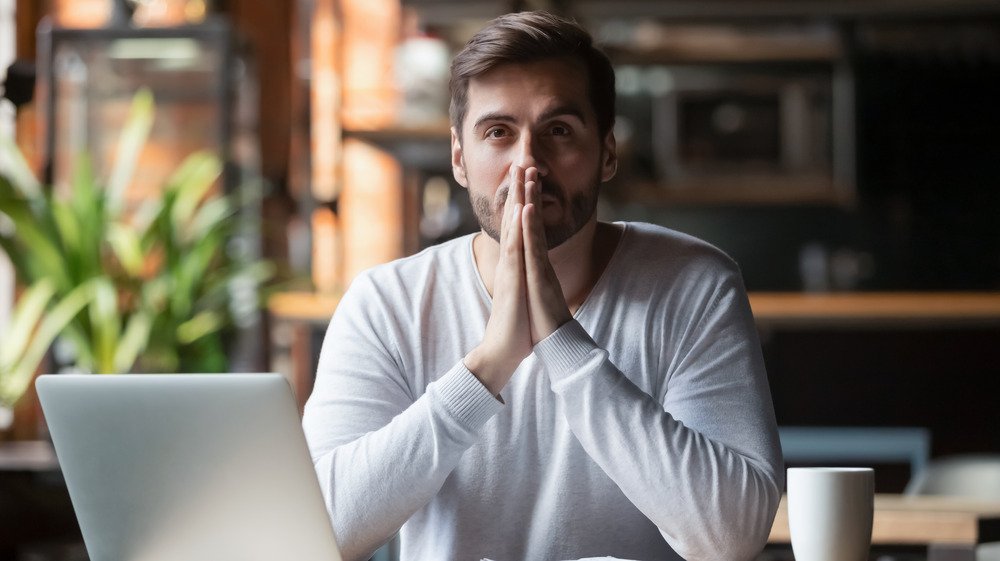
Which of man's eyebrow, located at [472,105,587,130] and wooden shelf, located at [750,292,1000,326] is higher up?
man's eyebrow, located at [472,105,587,130]

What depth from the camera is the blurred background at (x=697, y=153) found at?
4.13 metres

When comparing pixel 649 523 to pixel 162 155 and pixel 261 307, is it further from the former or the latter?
pixel 162 155

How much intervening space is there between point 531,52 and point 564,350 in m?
0.38

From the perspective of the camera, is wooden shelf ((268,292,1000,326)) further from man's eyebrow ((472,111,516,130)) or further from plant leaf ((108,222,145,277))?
man's eyebrow ((472,111,516,130))

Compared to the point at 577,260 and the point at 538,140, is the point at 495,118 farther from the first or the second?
the point at 577,260

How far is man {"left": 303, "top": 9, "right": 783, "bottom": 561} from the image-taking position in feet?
4.43

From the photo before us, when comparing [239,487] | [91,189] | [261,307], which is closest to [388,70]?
[261,307]

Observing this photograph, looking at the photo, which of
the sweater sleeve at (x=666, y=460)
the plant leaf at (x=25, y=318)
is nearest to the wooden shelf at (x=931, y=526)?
the sweater sleeve at (x=666, y=460)

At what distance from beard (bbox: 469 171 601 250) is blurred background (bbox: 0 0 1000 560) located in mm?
2551

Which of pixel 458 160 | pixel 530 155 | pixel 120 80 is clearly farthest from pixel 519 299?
pixel 120 80

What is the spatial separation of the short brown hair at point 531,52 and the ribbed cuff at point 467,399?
0.37 meters

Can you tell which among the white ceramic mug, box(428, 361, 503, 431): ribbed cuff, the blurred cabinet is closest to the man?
box(428, 361, 503, 431): ribbed cuff

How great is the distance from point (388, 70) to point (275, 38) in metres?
0.52

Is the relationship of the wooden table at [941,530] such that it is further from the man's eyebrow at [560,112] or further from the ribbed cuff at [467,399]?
the man's eyebrow at [560,112]
